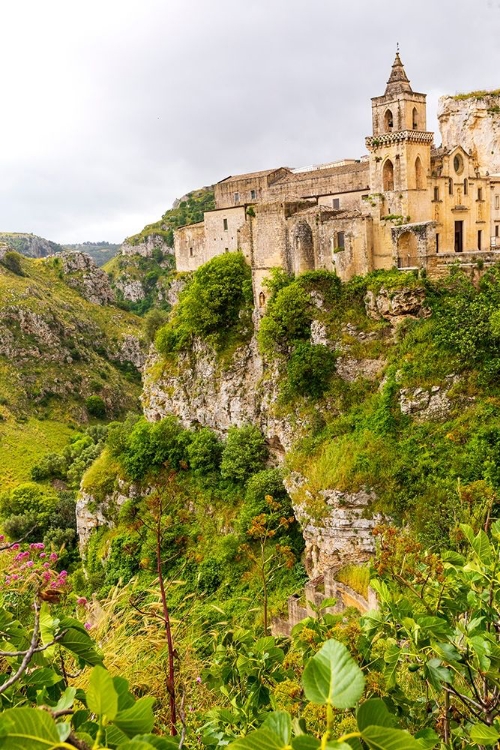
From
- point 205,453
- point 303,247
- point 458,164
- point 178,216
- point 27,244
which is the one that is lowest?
point 205,453

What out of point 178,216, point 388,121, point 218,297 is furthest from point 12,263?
point 388,121

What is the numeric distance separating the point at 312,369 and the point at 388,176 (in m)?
9.59

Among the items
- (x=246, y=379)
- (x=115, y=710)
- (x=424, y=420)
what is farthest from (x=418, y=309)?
(x=115, y=710)

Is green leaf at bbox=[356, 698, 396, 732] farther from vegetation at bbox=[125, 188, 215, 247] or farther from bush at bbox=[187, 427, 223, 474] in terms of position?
vegetation at bbox=[125, 188, 215, 247]

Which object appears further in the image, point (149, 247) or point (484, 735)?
point (149, 247)

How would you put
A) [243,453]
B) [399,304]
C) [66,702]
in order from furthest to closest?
[243,453]
[399,304]
[66,702]

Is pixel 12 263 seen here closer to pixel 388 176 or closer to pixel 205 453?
pixel 205 453

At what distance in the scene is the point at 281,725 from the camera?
2.11 meters

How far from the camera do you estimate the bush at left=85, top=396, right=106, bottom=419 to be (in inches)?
2581

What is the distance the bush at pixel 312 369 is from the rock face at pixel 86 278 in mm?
66636

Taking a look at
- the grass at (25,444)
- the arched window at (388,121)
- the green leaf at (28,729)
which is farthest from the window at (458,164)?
the grass at (25,444)

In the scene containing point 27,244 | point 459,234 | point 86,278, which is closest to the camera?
point 459,234

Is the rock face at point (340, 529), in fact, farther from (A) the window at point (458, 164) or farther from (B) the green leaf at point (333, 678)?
(B) the green leaf at point (333, 678)

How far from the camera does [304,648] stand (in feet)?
15.7
